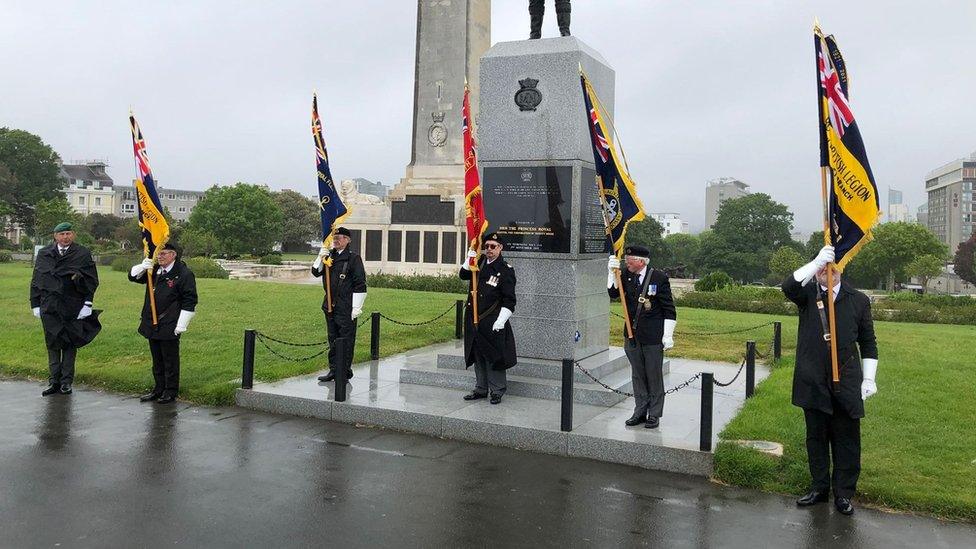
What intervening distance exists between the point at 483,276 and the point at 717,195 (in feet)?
565

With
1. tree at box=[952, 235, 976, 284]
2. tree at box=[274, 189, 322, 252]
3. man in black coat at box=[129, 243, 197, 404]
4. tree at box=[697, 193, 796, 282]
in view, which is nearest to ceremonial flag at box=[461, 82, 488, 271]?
man in black coat at box=[129, 243, 197, 404]

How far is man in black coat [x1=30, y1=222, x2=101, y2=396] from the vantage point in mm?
8969

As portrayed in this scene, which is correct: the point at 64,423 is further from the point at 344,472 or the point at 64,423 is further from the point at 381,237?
the point at 381,237

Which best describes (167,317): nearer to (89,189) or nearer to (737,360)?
(737,360)

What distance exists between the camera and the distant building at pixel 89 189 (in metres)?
115

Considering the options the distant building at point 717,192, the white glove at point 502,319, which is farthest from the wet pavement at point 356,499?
the distant building at point 717,192

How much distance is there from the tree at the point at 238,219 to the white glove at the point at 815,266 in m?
63.6

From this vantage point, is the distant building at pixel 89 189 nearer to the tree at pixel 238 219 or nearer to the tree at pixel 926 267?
the tree at pixel 238 219

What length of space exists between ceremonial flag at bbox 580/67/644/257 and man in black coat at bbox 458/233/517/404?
1.30m

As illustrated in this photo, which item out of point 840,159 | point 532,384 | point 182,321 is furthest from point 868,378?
point 182,321

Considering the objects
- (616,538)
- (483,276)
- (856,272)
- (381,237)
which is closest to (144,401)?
(483,276)

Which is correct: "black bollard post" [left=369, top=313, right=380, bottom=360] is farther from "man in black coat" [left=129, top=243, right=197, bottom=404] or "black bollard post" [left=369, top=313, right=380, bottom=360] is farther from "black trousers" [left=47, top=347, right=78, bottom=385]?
"black trousers" [left=47, top=347, right=78, bottom=385]

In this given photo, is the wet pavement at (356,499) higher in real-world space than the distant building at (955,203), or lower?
lower

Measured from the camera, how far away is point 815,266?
542 centimetres
